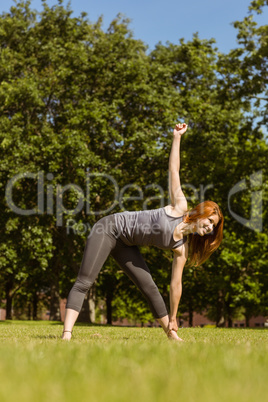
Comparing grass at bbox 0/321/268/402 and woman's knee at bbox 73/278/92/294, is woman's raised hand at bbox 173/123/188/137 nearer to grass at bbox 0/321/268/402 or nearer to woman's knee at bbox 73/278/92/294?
woman's knee at bbox 73/278/92/294

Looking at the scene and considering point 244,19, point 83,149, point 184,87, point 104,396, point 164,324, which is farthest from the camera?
point 184,87

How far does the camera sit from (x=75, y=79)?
77.4 feet

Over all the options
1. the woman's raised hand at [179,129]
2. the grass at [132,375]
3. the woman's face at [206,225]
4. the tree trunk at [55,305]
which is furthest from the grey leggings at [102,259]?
the tree trunk at [55,305]

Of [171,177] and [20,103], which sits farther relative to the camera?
[20,103]

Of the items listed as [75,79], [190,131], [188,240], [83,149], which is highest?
[75,79]

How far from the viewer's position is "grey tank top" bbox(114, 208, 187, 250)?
18.6ft

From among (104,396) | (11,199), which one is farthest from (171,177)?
(11,199)

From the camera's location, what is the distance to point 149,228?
570 centimetres

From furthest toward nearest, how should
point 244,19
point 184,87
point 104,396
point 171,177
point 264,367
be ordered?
1. point 184,87
2. point 244,19
3. point 171,177
4. point 264,367
5. point 104,396

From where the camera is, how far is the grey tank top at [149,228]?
18.6 feet

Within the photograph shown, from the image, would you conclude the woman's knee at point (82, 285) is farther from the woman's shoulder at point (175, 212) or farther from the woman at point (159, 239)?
the woman's shoulder at point (175, 212)

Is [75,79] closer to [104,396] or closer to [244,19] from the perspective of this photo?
[244,19]

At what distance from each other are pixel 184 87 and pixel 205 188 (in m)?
6.29

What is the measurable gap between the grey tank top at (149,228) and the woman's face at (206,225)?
234 millimetres
